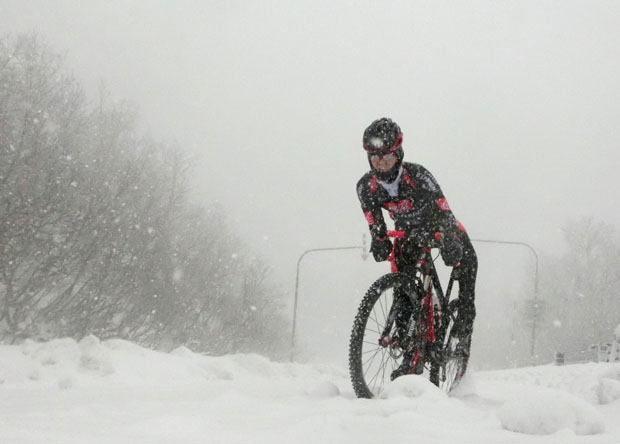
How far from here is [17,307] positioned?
14906mm

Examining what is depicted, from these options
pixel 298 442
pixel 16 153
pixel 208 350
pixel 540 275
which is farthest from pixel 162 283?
pixel 540 275

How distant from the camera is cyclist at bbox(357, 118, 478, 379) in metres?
4.21

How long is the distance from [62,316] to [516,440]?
16.7 m

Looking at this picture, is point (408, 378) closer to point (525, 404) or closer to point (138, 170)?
point (525, 404)

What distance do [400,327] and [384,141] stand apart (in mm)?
1383

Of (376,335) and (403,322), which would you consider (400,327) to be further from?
(376,335)

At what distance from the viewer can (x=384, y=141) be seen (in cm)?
415

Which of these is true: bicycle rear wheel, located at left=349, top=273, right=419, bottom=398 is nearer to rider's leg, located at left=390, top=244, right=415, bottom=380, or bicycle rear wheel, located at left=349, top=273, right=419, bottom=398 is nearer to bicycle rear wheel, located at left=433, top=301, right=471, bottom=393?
rider's leg, located at left=390, top=244, right=415, bottom=380

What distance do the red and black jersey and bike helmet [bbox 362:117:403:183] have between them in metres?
0.10

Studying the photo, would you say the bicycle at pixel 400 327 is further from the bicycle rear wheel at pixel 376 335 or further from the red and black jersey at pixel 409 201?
the red and black jersey at pixel 409 201

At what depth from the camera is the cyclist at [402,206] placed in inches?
166

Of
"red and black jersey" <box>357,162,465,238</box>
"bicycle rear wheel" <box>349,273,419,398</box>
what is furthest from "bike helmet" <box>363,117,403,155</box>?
"bicycle rear wheel" <box>349,273,419,398</box>

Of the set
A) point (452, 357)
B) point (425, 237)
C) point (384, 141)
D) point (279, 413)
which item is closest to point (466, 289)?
point (452, 357)

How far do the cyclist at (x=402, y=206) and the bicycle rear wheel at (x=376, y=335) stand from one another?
Answer: 79mm
